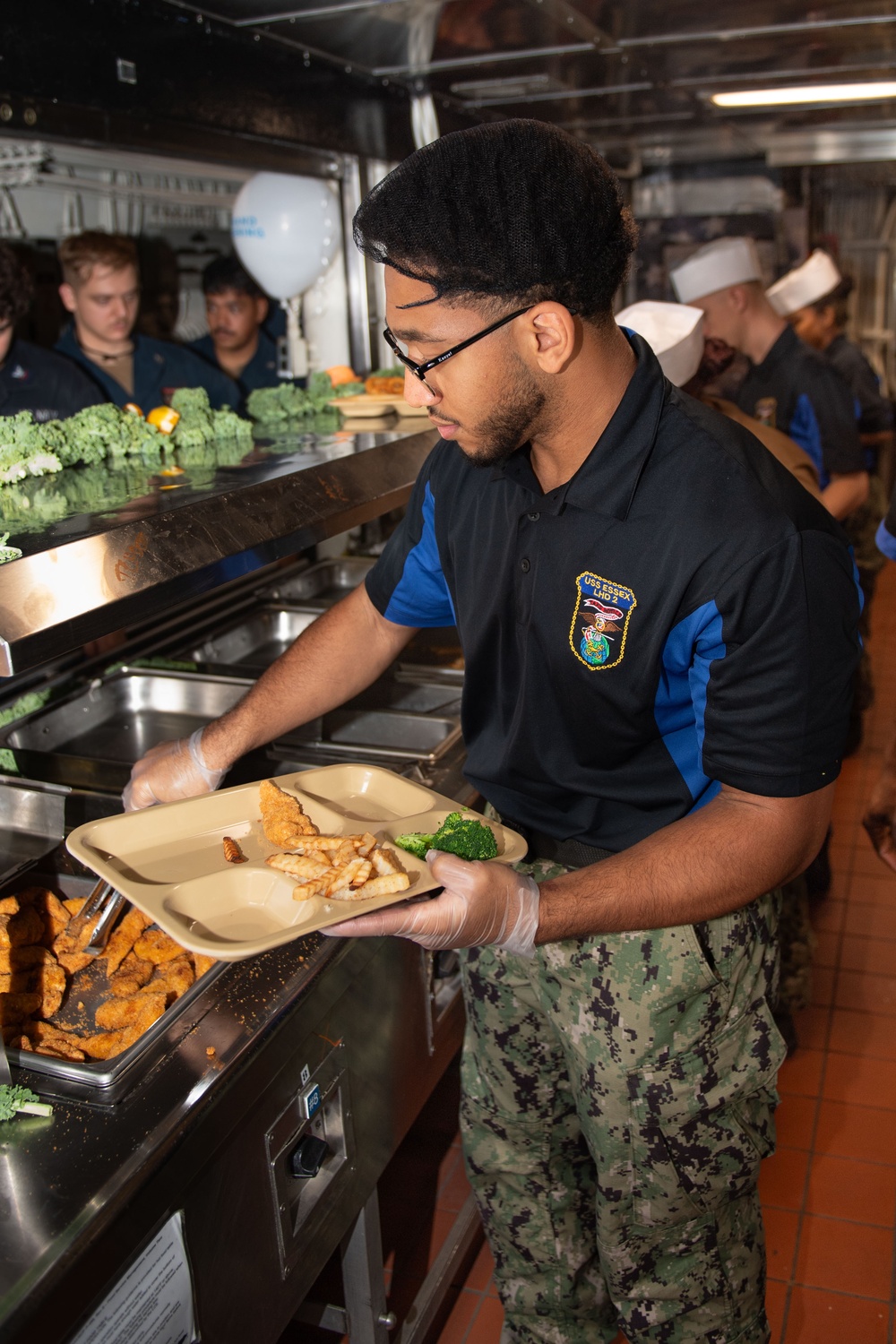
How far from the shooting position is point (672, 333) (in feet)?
8.18

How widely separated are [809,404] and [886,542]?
64.1 inches

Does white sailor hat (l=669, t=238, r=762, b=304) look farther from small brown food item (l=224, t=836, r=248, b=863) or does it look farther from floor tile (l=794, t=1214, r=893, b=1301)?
small brown food item (l=224, t=836, r=248, b=863)

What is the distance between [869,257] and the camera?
8984 mm

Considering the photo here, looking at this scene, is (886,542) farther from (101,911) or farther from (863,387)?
(863,387)

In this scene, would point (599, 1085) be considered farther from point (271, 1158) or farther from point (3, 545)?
point (3, 545)

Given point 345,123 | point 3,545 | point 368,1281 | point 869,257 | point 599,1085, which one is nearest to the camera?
point 3,545

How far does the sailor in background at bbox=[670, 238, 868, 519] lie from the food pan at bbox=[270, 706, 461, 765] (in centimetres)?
189

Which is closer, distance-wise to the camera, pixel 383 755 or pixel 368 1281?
pixel 368 1281

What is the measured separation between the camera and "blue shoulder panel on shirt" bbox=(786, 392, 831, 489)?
370cm

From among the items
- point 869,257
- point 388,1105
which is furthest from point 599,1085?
point 869,257

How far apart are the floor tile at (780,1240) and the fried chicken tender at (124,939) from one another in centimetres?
145

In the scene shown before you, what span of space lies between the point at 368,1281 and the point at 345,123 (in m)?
2.95

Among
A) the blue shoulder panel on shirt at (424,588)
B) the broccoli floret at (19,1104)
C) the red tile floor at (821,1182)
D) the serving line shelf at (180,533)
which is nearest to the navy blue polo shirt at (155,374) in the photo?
the serving line shelf at (180,533)

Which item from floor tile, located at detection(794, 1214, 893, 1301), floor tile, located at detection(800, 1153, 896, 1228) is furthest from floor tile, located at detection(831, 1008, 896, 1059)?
floor tile, located at detection(794, 1214, 893, 1301)
